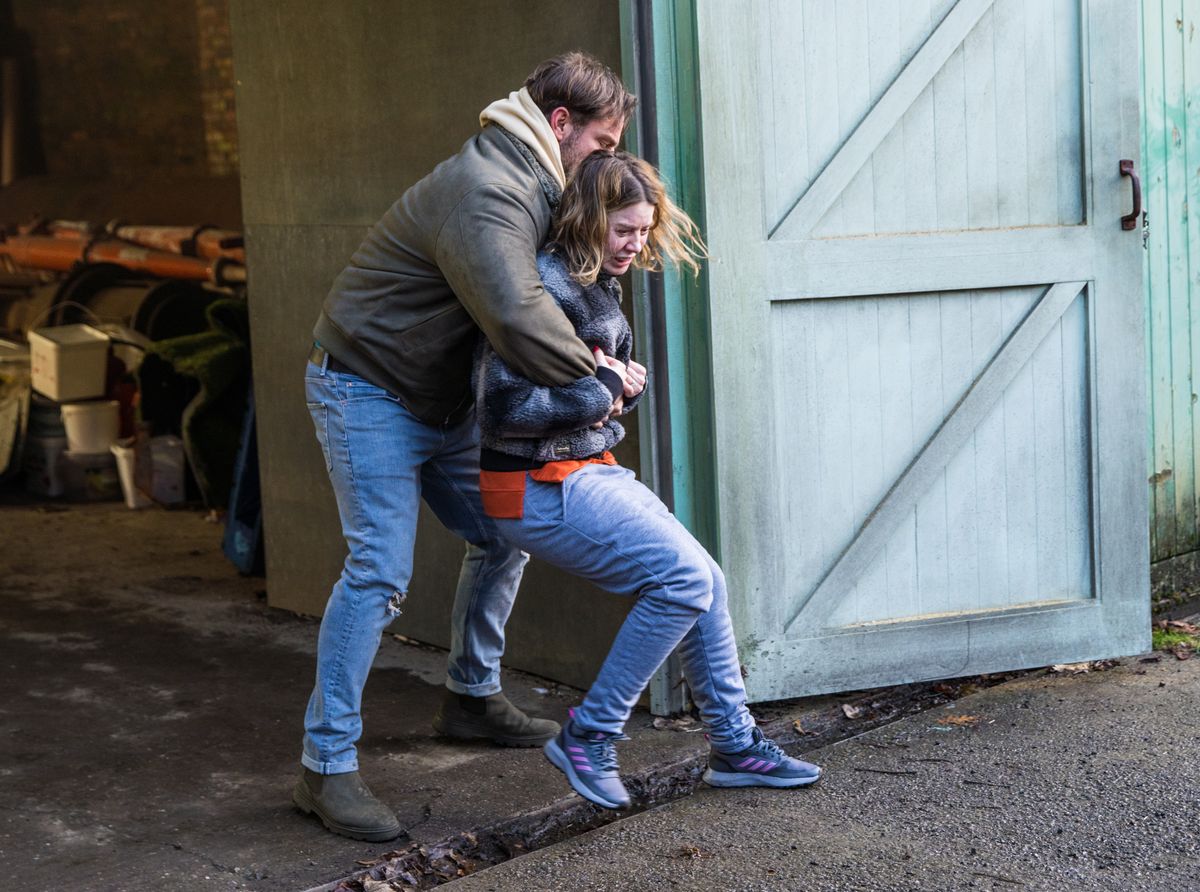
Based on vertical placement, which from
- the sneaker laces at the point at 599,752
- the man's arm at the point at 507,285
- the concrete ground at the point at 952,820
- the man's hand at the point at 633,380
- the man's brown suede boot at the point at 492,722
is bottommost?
the concrete ground at the point at 952,820

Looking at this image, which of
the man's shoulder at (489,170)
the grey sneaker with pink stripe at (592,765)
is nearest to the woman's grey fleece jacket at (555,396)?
the man's shoulder at (489,170)

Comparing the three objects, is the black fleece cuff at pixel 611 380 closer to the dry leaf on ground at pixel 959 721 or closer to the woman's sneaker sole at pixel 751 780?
the woman's sneaker sole at pixel 751 780

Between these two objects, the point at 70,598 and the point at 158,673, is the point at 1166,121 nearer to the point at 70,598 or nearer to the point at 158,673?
the point at 158,673

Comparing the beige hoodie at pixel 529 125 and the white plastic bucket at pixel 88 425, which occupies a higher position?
the beige hoodie at pixel 529 125

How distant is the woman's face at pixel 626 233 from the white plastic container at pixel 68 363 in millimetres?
5132

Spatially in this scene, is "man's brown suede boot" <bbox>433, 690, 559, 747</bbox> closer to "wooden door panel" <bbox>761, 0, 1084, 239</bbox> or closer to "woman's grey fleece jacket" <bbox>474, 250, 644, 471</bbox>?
"woman's grey fleece jacket" <bbox>474, 250, 644, 471</bbox>

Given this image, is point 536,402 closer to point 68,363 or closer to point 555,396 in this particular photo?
point 555,396

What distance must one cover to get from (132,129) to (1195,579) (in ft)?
36.6

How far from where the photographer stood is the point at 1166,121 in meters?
5.38

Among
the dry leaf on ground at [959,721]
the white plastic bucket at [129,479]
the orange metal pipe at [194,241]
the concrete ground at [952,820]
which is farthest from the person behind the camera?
the orange metal pipe at [194,241]

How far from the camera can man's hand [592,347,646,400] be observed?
353 centimetres

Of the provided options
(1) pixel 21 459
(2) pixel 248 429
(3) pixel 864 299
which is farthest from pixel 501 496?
(1) pixel 21 459

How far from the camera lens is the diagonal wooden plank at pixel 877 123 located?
4.24m

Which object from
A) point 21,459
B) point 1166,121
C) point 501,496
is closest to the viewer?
point 501,496
